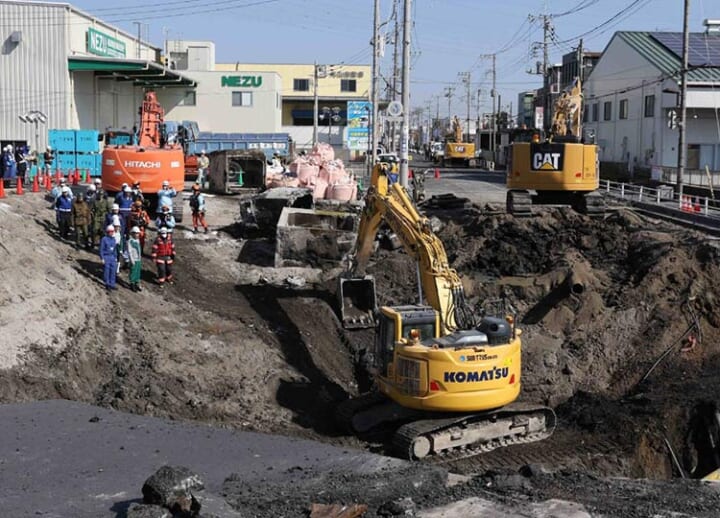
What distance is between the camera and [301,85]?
100250mm

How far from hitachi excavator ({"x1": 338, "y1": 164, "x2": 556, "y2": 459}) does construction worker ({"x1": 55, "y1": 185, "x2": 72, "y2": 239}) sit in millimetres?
10660

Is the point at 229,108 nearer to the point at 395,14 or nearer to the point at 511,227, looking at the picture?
the point at 395,14

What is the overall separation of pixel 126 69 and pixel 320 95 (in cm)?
4936

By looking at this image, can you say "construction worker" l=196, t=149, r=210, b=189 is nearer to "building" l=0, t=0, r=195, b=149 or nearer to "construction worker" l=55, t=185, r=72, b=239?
"building" l=0, t=0, r=195, b=149

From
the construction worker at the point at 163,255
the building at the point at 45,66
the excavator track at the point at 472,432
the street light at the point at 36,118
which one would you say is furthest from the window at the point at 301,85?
the excavator track at the point at 472,432

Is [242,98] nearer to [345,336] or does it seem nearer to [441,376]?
[345,336]

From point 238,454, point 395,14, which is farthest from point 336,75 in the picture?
point 238,454

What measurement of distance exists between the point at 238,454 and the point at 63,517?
3.27 meters

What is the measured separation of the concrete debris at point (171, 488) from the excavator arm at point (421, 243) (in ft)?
20.6

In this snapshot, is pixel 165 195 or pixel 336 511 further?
pixel 165 195

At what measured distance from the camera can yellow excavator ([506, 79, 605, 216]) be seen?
3006 centimetres

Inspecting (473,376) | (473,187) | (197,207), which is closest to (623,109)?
(473,187)

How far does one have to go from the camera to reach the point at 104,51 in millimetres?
50156

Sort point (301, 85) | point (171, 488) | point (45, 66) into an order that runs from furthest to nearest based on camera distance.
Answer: point (301, 85)
point (45, 66)
point (171, 488)
